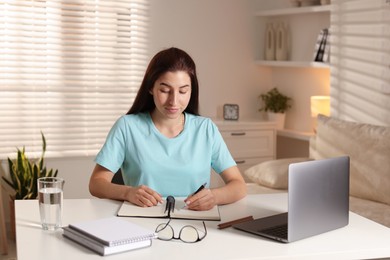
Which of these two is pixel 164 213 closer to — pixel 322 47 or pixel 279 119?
pixel 322 47

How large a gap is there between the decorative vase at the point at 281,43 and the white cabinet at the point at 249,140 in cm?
55

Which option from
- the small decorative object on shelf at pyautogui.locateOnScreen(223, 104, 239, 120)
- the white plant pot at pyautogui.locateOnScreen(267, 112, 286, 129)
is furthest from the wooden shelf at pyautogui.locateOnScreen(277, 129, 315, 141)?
the small decorative object on shelf at pyautogui.locateOnScreen(223, 104, 239, 120)

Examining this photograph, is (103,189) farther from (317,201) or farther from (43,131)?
(43,131)

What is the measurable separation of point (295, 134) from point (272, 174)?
119cm

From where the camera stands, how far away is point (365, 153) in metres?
3.88

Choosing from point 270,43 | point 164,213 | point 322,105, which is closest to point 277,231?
point 164,213

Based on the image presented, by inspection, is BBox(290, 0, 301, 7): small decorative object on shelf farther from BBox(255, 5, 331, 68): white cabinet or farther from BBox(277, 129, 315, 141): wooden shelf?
BBox(277, 129, 315, 141): wooden shelf

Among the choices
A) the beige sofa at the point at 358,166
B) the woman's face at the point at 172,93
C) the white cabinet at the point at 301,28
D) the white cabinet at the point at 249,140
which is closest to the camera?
the woman's face at the point at 172,93

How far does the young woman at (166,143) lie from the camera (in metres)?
2.58

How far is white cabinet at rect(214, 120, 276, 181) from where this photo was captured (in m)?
5.32

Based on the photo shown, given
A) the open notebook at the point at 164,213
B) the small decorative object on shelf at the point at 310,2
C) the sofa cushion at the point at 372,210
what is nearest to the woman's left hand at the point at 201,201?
the open notebook at the point at 164,213

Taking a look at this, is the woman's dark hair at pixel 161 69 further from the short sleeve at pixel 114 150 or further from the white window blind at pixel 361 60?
the white window blind at pixel 361 60

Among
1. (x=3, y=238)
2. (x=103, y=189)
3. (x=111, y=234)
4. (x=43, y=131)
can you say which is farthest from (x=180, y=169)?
(x=43, y=131)

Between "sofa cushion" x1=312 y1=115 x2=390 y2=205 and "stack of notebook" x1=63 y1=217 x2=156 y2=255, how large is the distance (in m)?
2.10
